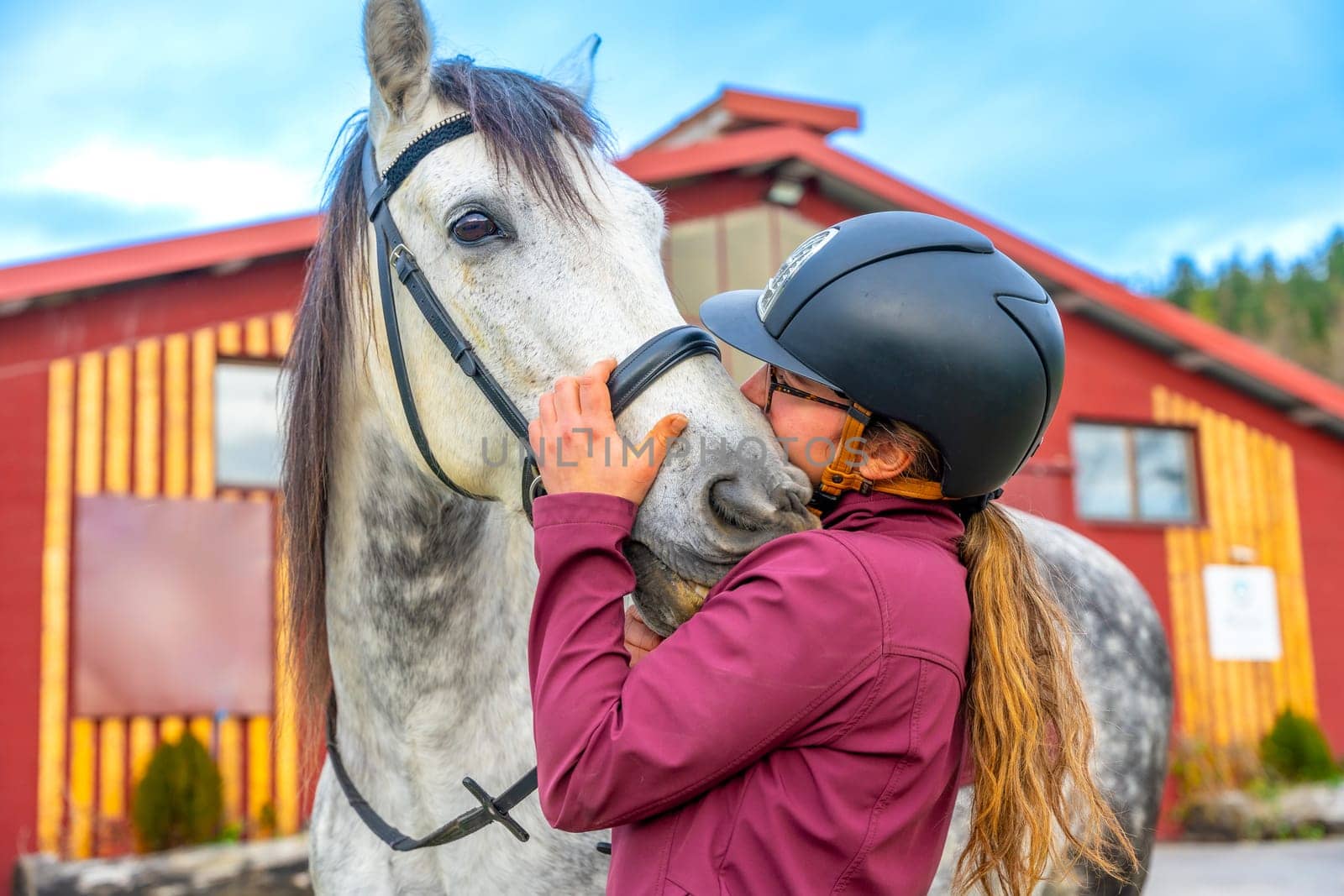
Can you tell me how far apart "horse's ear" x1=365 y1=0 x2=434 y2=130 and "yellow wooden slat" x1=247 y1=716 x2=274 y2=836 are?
21.0 ft

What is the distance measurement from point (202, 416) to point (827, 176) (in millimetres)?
5831

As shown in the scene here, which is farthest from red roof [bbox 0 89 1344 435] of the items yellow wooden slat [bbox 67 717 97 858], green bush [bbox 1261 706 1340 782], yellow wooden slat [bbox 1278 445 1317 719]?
green bush [bbox 1261 706 1340 782]

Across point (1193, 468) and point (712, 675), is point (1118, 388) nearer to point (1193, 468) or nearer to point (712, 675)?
point (1193, 468)

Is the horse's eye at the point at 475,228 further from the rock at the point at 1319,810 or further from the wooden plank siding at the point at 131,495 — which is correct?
the rock at the point at 1319,810

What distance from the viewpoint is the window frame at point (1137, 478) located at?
1146cm

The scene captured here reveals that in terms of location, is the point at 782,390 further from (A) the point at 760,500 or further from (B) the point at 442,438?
(B) the point at 442,438

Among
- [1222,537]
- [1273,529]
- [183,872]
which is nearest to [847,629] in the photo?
[183,872]

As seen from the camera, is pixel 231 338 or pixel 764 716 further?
pixel 231 338

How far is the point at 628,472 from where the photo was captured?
149 cm

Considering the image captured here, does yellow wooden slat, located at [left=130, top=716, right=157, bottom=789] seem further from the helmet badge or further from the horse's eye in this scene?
the helmet badge

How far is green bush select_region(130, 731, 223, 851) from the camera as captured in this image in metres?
7.04

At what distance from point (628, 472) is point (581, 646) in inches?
10.0

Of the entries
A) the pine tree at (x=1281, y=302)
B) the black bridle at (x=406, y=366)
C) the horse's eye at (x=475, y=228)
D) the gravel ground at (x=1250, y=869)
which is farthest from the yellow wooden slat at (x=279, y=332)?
the pine tree at (x=1281, y=302)

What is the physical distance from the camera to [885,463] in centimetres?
155
